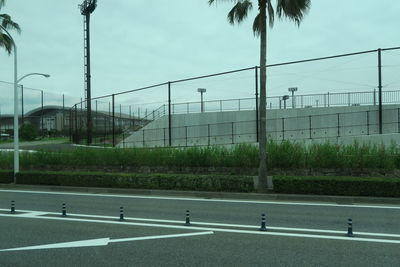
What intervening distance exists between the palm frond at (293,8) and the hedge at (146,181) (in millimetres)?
6686

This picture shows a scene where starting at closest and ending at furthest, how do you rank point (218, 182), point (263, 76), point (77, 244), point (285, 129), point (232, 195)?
point (77, 244), point (232, 195), point (263, 76), point (218, 182), point (285, 129)

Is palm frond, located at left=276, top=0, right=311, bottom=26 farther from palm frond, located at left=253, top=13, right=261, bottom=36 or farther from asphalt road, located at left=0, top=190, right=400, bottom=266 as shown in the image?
asphalt road, located at left=0, top=190, right=400, bottom=266

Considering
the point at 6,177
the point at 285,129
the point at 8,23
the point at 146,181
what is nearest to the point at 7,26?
the point at 8,23

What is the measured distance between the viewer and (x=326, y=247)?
7.22 metres

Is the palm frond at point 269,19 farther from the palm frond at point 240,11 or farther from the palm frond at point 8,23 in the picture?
the palm frond at point 8,23

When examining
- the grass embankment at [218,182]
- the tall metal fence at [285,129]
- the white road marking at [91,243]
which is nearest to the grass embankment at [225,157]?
the grass embankment at [218,182]

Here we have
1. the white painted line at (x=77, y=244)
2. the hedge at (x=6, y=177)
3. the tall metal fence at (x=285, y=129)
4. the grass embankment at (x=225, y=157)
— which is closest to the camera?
the white painted line at (x=77, y=244)

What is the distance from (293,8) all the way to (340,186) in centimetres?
703

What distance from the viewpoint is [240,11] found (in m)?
16.3

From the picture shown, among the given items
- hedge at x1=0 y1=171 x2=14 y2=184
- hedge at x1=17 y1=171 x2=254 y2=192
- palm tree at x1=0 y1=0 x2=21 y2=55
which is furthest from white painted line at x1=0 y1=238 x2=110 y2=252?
palm tree at x1=0 y1=0 x2=21 y2=55

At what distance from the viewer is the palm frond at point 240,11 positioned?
1619 cm

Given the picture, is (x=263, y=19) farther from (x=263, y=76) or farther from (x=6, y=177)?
(x=6, y=177)

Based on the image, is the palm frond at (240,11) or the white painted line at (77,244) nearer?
the white painted line at (77,244)

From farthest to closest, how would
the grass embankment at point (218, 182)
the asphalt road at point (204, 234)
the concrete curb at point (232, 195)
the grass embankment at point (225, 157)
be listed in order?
the grass embankment at point (225, 157) → the grass embankment at point (218, 182) → the concrete curb at point (232, 195) → the asphalt road at point (204, 234)
